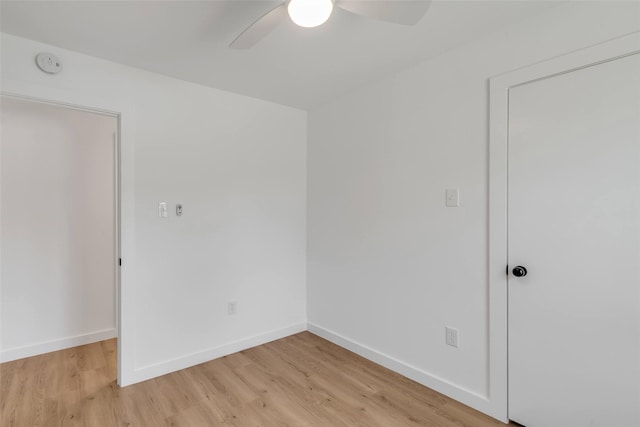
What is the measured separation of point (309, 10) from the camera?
1295 mm

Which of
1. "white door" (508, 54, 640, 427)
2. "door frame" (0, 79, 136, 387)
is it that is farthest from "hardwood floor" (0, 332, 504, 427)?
Result: "white door" (508, 54, 640, 427)

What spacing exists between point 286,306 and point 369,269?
1.04 m

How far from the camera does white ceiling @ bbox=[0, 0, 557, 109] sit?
1.67 metres

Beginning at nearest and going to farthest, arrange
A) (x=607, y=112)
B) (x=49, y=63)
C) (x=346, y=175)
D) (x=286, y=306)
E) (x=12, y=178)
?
(x=607, y=112) → (x=49, y=63) → (x=12, y=178) → (x=346, y=175) → (x=286, y=306)

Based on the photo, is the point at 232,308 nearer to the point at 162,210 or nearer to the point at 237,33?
the point at 162,210

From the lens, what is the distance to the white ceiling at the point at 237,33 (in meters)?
1.67

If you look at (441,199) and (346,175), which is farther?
(346,175)

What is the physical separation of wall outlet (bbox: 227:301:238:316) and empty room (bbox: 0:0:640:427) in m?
0.02

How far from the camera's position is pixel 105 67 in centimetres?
223

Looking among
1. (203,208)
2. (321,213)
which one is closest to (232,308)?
(203,208)

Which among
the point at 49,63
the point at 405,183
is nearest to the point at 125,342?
the point at 49,63

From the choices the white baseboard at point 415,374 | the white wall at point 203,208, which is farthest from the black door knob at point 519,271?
the white wall at point 203,208

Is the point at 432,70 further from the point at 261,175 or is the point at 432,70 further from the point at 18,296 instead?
the point at 18,296

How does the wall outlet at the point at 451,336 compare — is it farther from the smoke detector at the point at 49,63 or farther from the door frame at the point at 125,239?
the smoke detector at the point at 49,63
